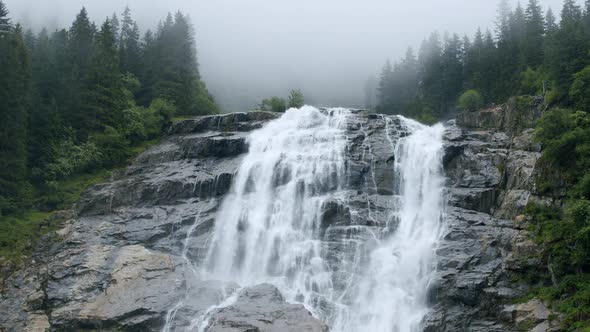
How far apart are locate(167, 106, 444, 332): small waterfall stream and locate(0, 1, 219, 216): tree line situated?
1346 cm

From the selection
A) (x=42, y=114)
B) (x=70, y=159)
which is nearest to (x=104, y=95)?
(x=42, y=114)

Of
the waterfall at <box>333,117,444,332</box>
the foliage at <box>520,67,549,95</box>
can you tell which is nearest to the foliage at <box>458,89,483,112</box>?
the foliage at <box>520,67,549,95</box>

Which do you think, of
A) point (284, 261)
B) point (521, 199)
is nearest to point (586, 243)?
point (521, 199)

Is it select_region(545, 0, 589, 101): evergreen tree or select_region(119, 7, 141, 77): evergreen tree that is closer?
select_region(545, 0, 589, 101): evergreen tree

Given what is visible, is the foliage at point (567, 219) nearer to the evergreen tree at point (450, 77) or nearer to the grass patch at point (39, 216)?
the evergreen tree at point (450, 77)

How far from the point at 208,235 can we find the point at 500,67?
3878cm

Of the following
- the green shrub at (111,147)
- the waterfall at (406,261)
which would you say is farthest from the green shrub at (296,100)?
the waterfall at (406,261)

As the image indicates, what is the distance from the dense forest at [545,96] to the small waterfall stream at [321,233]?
23.1 ft

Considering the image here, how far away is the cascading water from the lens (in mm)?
33594

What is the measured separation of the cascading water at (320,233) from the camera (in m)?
33.6

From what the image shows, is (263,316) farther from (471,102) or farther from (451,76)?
(451,76)

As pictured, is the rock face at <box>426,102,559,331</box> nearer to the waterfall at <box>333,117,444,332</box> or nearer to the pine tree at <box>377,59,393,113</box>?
the waterfall at <box>333,117,444,332</box>

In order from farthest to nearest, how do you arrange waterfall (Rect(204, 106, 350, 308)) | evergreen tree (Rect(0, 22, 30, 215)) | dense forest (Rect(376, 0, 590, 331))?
evergreen tree (Rect(0, 22, 30, 215))
waterfall (Rect(204, 106, 350, 308))
dense forest (Rect(376, 0, 590, 331))

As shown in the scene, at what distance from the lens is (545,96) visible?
4434cm
